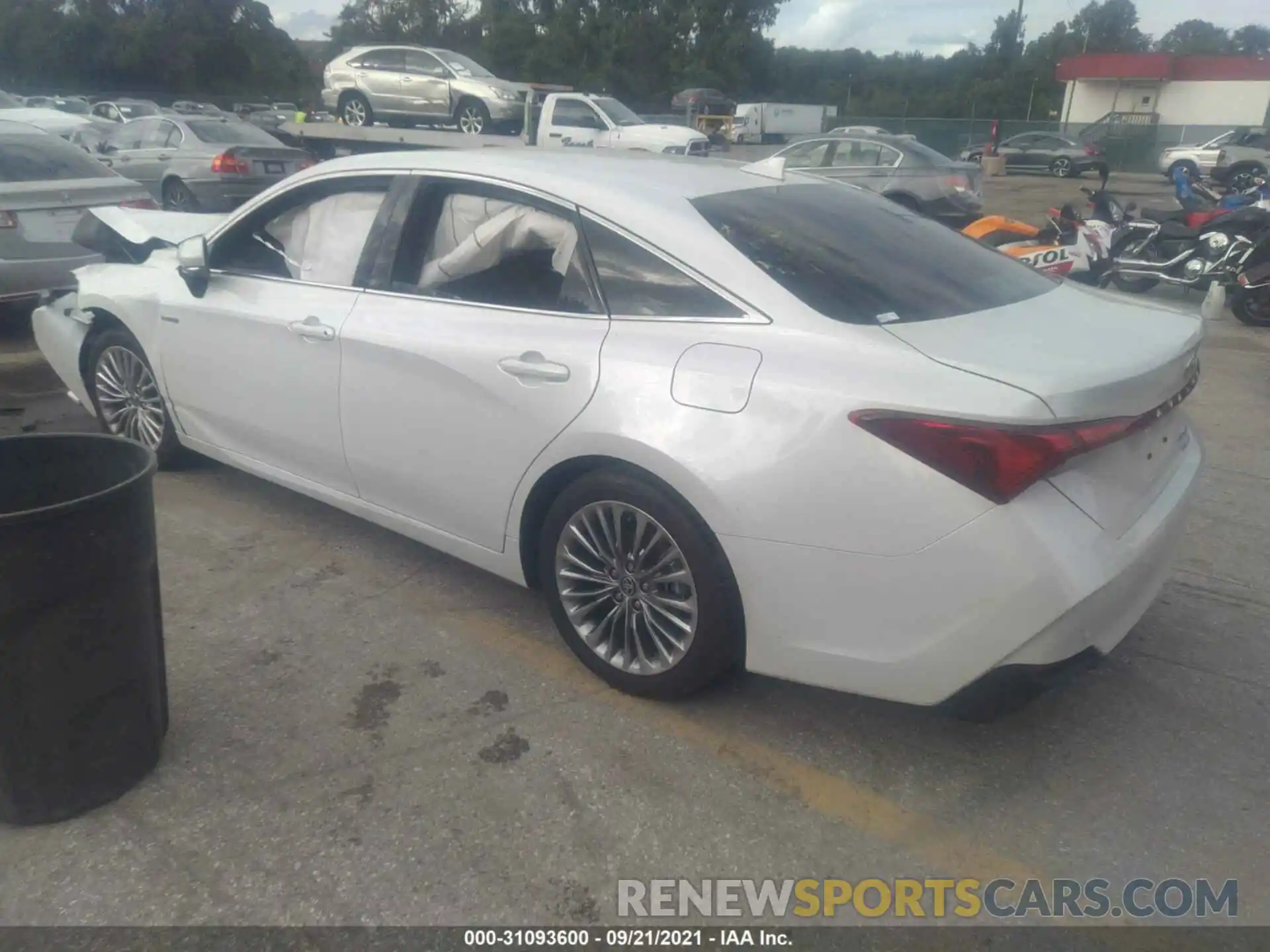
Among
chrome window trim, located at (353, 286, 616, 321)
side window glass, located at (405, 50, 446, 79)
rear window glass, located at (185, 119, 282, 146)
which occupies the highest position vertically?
side window glass, located at (405, 50, 446, 79)

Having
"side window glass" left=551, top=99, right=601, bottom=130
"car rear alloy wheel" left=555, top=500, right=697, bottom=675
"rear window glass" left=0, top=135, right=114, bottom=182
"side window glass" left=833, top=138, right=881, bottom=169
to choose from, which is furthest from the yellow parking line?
"side window glass" left=551, top=99, right=601, bottom=130

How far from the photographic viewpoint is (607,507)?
10.1ft

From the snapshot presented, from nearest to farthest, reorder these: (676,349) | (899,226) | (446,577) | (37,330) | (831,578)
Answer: (831,578)
(676,349)
(899,226)
(446,577)
(37,330)

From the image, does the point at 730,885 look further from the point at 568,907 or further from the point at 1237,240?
the point at 1237,240

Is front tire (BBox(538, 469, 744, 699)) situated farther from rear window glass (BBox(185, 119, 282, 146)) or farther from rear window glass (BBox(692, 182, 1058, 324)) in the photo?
rear window glass (BBox(185, 119, 282, 146))

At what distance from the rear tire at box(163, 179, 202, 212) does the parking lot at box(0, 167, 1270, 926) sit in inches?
471

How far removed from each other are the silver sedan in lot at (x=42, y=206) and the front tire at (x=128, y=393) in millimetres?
2957

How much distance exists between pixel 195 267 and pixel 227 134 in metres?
12.1

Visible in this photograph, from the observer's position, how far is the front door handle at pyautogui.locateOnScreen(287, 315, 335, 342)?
3.80 meters

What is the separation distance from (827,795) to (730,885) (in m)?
0.46

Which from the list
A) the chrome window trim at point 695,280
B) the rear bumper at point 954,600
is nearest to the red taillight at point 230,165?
the chrome window trim at point 695,280

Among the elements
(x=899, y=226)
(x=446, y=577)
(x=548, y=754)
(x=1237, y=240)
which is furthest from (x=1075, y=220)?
(x=548, y=754)

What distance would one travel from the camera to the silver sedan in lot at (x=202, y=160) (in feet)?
46.1

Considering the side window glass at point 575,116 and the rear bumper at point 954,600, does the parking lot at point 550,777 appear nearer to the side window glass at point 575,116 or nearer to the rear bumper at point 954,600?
the rear bumper at point 954,600
